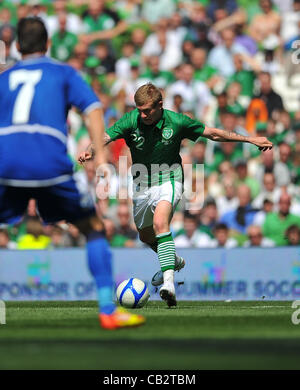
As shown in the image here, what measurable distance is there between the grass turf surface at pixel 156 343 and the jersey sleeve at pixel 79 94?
5.37 feet

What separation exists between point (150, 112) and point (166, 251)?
147 cm

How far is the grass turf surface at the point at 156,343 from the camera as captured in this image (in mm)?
5191

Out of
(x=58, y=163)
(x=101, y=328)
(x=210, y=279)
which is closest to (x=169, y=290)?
(x=101, y=328)

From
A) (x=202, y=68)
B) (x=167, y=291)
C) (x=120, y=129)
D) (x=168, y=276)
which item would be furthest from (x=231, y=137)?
(x=202, y=68)

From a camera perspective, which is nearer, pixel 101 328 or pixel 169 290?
pixel 101 328

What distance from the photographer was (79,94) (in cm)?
700

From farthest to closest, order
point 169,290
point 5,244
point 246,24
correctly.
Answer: point 246,24, point 5,244, point 169,290

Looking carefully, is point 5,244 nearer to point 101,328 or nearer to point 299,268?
point 299,268

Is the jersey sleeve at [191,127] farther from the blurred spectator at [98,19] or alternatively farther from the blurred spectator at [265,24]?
the blurred spectator at [98,19]

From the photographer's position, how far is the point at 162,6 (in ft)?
63.4

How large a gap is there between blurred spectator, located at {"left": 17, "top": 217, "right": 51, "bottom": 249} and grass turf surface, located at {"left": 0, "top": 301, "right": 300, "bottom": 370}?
6557 mm

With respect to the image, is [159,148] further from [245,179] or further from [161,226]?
[245,179]

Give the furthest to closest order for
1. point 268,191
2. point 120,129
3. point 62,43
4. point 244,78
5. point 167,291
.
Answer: point 62,43, point 244,78, point 268,191, point 120,129, point 167,291
